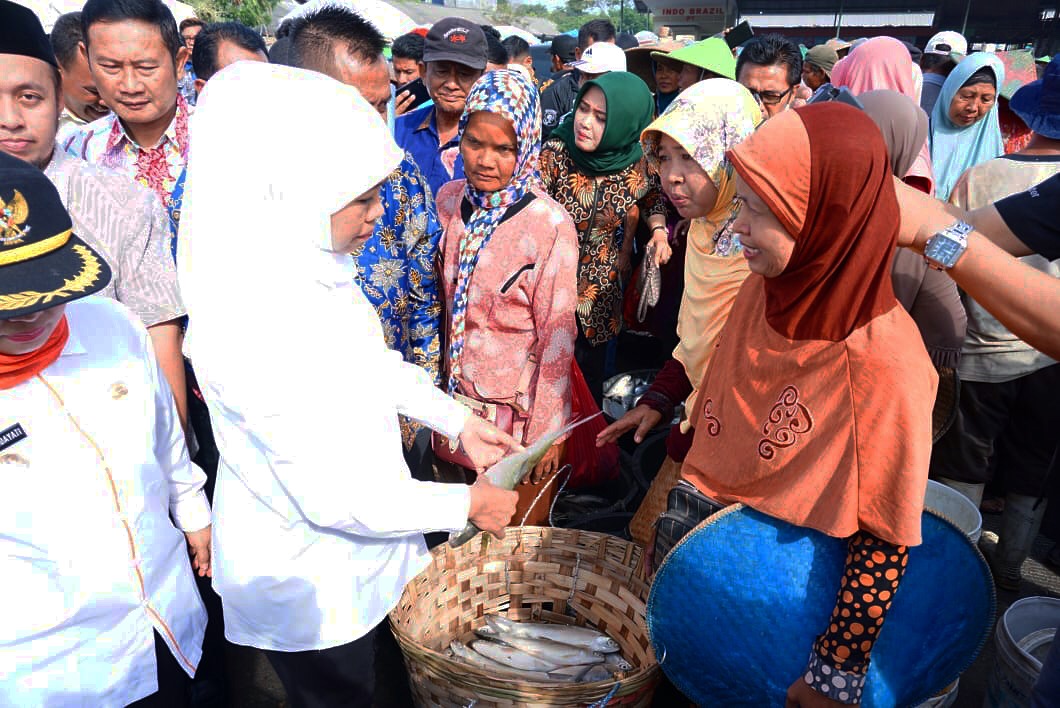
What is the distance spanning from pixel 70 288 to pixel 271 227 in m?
0.38

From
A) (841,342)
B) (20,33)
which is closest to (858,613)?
(841,342)

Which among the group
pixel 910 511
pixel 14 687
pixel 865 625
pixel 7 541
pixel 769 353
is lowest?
pixel 14 687

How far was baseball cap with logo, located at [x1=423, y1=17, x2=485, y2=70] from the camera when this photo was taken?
366 cm

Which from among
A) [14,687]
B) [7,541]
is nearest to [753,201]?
[7,541]

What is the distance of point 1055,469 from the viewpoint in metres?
1.76

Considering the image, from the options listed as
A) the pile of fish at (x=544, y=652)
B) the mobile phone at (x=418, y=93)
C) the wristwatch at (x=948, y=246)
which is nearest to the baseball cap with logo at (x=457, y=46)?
the mobile phone at (x=418, y=93)

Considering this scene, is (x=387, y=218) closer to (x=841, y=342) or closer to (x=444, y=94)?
(x=444, y=94)

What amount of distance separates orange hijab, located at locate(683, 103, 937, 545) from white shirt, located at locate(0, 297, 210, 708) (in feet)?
4.54

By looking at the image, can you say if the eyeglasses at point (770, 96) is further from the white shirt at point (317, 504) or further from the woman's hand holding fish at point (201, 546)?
the woman's hand holding fish at point (201, 546)

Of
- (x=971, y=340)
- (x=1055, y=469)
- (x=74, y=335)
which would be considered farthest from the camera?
(x=971, y=340)

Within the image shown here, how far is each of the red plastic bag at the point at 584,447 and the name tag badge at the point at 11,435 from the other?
167cm

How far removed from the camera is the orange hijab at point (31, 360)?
129 cm

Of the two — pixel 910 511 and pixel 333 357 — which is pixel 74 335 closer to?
pixel 333 357

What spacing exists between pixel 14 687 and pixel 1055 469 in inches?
96.5
